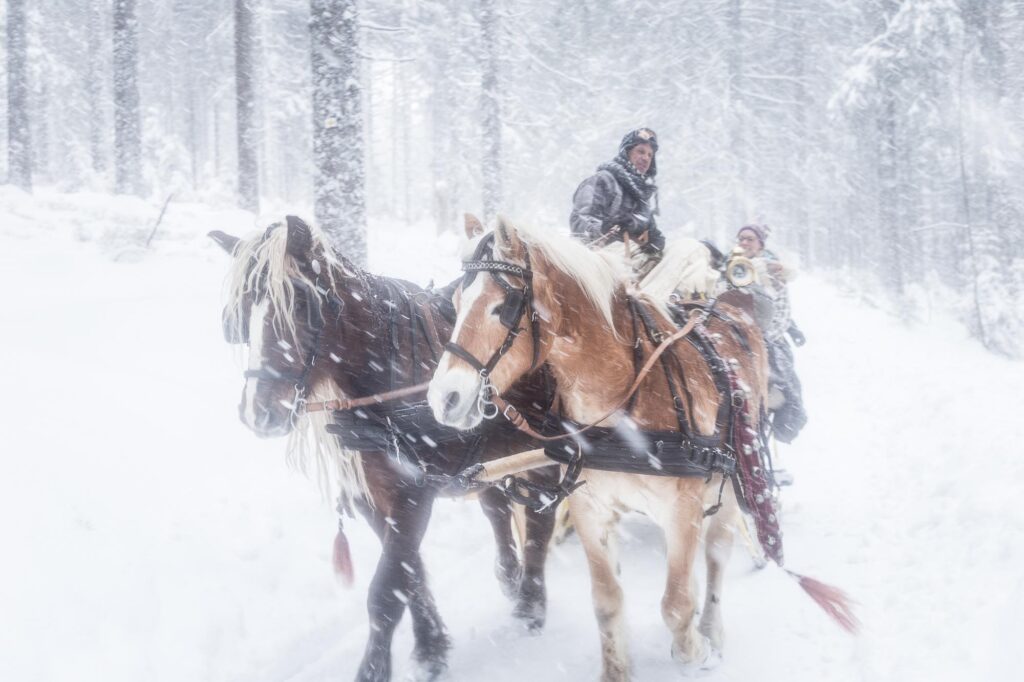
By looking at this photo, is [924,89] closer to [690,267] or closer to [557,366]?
[690,267]

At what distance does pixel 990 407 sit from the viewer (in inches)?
292

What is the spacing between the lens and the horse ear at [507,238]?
253 centimetres

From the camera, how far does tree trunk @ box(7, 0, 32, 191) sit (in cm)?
1364

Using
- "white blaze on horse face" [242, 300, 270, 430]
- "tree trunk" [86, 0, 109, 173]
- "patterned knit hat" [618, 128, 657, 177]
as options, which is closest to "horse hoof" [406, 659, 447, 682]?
"white blaze on horse face" [242, 300, 270, 430]

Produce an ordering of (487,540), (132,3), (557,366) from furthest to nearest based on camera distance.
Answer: (132,3)
(487,540)
(557,366)

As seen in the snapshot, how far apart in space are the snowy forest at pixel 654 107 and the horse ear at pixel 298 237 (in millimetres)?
10700

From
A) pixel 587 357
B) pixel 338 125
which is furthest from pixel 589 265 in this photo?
pixel 338 125

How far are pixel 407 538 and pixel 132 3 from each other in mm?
17183

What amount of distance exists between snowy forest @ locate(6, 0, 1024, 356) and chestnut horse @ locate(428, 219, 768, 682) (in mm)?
11337

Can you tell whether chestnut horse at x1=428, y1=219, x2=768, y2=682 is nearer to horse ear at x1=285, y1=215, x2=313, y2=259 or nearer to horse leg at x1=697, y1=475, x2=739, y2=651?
horse leg at x1=697, y1=475, x2=739, y2=651

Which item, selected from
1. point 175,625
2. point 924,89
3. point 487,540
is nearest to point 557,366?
point 175,625

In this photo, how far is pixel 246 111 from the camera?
1519 cm

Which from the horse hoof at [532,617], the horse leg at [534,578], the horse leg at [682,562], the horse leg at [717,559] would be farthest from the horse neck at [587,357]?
the horse hoof at [532,617]

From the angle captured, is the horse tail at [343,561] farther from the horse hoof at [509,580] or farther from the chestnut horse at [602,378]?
the chestnut horse at [602,378]
